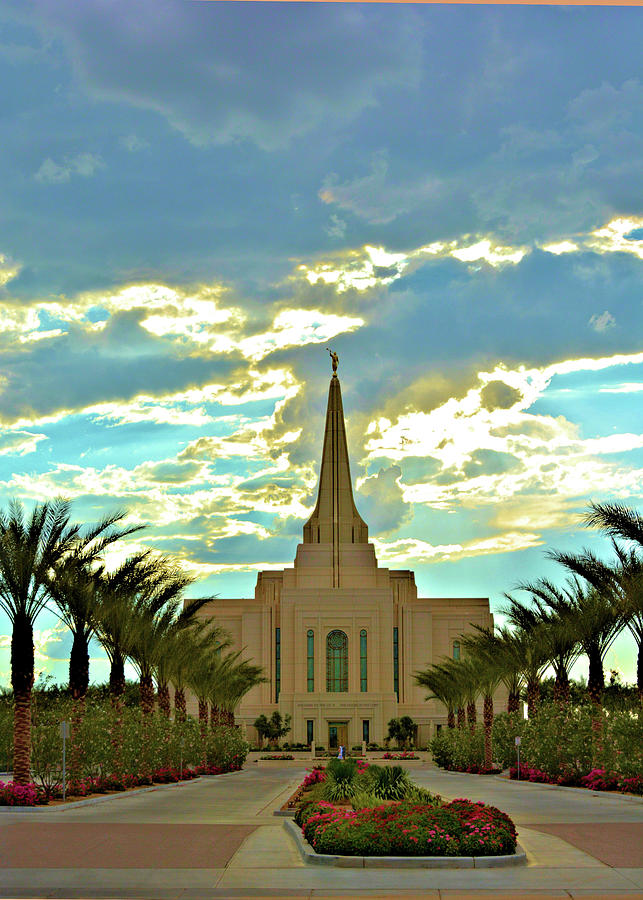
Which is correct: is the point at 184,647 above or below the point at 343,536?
below

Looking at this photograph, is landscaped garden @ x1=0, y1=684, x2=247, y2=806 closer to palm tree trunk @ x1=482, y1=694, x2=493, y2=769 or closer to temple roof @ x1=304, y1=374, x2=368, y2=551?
palm tree trunk @ x1=482, y1=694, x2=493, y2=769

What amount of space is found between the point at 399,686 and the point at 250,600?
665 inches

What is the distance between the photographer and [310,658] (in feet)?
302

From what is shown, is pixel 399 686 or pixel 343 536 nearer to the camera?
pixel 399 686

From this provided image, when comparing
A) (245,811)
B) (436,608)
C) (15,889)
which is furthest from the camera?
(436,608)

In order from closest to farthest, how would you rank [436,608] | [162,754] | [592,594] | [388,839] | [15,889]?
[15,889], [388,839], [592,594], [162,754], [436,608]

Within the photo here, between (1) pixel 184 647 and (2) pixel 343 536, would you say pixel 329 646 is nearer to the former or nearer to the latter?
(2) pixel 343 536

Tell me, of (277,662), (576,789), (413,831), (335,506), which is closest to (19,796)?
(413,831)

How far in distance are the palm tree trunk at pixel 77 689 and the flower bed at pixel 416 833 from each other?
1351 centimetres

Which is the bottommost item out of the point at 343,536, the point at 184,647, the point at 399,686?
the point at 399,686

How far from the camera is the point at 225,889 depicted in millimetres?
11836

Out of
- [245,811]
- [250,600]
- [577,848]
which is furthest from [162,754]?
[250,600]

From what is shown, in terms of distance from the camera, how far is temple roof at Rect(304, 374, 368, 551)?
3984 inches

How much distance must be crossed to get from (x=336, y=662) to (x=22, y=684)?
224 feet
